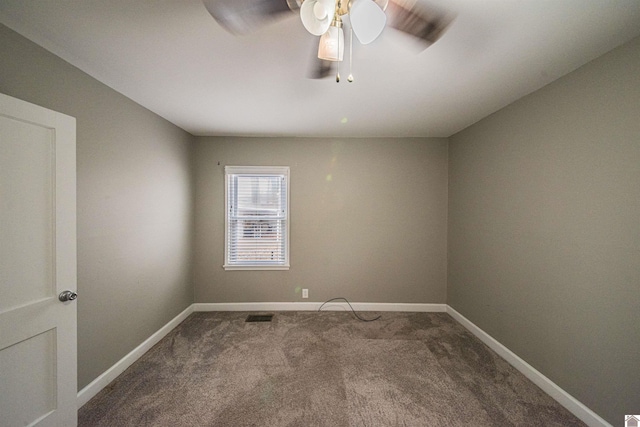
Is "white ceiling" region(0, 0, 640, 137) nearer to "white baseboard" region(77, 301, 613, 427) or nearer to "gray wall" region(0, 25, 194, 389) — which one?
"gray wall" region(0, 25, 194, 389)

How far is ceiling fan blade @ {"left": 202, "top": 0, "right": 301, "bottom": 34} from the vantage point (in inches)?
41.2

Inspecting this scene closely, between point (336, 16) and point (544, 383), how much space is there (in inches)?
118

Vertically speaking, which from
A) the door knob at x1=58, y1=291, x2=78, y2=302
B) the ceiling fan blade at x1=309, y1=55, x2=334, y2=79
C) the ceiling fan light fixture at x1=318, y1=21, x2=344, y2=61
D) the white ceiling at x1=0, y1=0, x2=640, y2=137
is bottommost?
the door knob at x1=58, y1=291, x2=78, y2=302

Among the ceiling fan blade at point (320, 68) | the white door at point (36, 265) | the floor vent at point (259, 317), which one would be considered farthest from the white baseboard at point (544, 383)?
the white door at point (36, 265)

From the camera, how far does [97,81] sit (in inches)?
76.5

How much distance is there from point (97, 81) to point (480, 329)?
437 centimetres

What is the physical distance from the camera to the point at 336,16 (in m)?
1.17

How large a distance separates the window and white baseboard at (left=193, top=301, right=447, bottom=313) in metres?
0.53

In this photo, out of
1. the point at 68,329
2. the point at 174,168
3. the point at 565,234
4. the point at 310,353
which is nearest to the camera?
the point at 68,329

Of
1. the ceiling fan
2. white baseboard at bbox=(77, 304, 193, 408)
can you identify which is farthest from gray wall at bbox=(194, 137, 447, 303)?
the ceiling fan

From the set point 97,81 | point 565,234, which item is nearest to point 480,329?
point 565,234

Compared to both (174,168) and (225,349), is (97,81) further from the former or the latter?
(225,349)

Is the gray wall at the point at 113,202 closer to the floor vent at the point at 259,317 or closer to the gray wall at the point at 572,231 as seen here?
the floor vent at the point at 259,317

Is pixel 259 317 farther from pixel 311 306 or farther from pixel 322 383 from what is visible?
pixel 322 383
